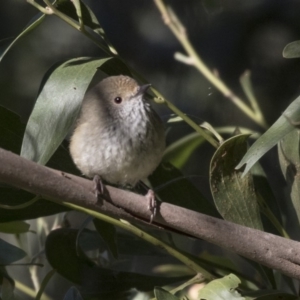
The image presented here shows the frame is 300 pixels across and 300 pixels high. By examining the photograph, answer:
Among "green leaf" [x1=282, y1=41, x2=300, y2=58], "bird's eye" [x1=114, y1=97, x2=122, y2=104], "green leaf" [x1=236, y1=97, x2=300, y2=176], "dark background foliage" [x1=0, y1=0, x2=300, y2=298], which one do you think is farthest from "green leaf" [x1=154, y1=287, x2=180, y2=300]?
"dark background foliage" [x1=0, y1=0, x2=300, y2=298]

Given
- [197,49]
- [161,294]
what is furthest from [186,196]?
[197,49]

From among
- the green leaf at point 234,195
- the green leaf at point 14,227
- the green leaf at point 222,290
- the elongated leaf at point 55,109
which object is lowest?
the green leaf at point 14,227

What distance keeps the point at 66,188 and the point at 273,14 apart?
1418 mm

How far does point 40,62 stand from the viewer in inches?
108

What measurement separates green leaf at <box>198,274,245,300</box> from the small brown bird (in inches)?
20.8

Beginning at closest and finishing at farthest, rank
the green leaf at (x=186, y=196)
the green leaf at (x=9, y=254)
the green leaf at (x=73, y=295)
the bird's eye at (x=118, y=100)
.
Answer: the green leaf at (x=73, y=295) → the green leaf at (x=9, y=254) → the green leaf at (x=186, y=196) → the bird's eye at (x=118, y=100)

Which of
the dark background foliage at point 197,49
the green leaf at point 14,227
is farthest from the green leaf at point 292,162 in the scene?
the green leaf at point 14,227

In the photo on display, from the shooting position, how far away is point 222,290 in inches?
55.8

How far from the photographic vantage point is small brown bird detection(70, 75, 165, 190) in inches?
73.9

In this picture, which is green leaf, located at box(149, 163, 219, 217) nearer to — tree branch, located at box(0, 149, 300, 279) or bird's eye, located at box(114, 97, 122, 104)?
bird's eye, located at box(114, 97, 122, 104)

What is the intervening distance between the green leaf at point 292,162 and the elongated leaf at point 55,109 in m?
0.54

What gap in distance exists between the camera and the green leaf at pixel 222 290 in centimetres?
141

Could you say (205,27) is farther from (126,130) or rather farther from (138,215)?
(138,215)

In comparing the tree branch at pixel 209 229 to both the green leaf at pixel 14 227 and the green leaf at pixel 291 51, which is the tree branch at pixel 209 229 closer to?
the green leaf at pixel 291 51
